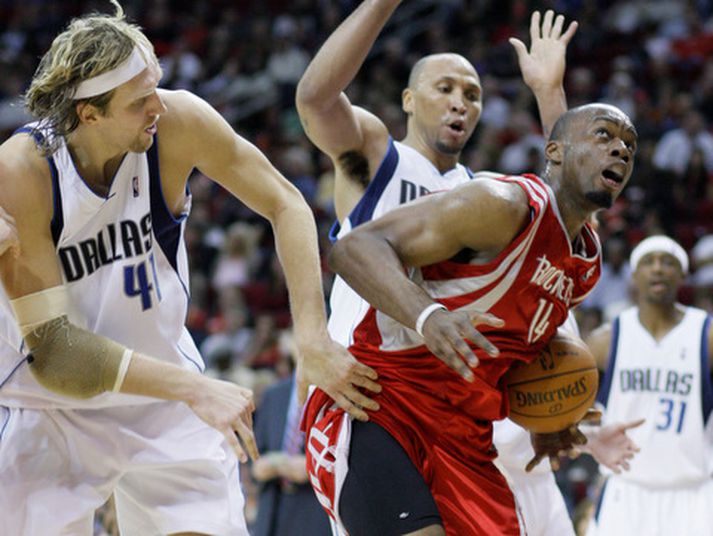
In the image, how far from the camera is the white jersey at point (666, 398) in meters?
6.92

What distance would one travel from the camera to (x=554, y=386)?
13.8ft

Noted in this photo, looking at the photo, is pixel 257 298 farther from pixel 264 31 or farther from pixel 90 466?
pixel 90 466

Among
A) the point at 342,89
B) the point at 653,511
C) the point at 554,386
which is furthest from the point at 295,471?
the point at 554,386

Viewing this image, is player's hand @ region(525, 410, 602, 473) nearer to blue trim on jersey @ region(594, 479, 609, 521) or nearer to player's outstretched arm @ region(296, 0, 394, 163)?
player's outstretched arm @ region(296, 0, 394, 163)

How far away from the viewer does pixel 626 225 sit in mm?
11102

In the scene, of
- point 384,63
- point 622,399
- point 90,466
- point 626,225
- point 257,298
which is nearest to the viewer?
point 90,466

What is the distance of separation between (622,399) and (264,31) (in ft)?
32.5

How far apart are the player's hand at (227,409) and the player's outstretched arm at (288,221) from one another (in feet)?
1.23

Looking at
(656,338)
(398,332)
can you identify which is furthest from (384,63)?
(398,332)

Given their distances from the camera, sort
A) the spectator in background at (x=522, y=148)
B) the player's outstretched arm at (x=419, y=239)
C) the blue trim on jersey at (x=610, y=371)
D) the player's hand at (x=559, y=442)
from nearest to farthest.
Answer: the player's outstretched arm at (x=419, y=239) < the player's hand at (x=559, y=442) < the blue trim on jersey at (x=610, y=371) < the spectator in background at (x=522, y=148)

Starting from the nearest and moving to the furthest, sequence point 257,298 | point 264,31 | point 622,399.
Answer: point 622,399, point 257,298, point 264,31

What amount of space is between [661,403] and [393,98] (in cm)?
784

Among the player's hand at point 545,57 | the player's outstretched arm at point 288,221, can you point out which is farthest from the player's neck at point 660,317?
the player's outstretched arm at point 288,221

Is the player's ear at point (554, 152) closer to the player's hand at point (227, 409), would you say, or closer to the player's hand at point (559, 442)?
the player's hand at point (559, 442)
